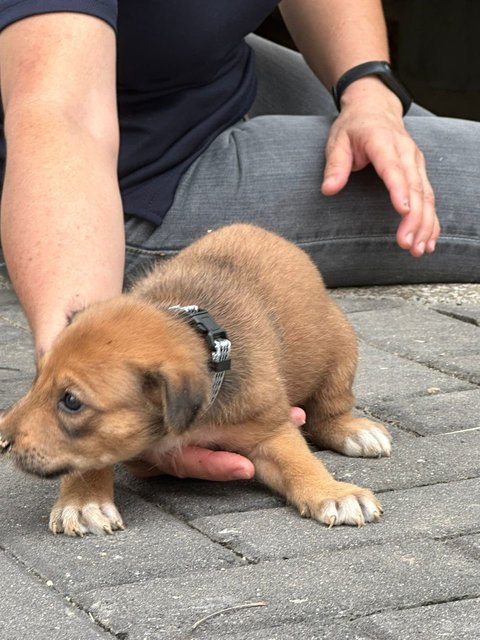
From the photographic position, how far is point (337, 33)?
5.11 m

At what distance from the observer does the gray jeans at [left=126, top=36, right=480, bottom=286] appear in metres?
4.72

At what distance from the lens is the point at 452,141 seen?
5.10 meters

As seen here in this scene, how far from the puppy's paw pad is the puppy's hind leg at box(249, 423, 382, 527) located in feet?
0.76

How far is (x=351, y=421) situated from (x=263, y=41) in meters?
3.24

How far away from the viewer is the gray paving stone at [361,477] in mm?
2797

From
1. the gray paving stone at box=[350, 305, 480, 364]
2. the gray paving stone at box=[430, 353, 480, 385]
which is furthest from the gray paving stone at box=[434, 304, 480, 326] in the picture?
the gray paving stone at box=[430, 353, 480, 385]

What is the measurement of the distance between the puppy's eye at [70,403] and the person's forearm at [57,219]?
31 cm

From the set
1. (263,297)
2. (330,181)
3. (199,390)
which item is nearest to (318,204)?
(330,181)

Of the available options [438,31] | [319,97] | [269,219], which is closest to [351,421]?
[269,219]

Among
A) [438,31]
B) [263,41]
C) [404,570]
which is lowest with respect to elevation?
[438,31]

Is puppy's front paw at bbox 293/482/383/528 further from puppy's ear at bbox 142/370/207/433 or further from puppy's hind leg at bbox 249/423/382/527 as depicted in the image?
puppy's ear at bbox 142/370/207/433

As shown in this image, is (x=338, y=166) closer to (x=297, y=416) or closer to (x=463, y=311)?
(x=463, y=311)

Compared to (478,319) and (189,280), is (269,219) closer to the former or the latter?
(478,319)

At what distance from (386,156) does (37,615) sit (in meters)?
2.64
